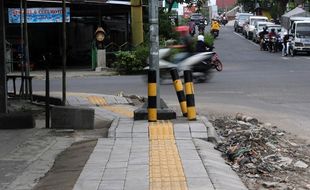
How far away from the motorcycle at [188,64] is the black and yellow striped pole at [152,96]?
9489 millimetres

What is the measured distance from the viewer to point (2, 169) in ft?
24.3

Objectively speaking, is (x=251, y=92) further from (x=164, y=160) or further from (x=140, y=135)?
(x=164, y=160)

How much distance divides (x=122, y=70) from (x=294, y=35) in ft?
47.9

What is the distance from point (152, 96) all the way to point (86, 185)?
381 cm

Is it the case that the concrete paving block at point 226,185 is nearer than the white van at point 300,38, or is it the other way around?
the concrete paving block at point 226,185

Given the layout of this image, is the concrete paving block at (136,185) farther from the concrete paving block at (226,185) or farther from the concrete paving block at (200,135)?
the concrete paving block at (200,135)

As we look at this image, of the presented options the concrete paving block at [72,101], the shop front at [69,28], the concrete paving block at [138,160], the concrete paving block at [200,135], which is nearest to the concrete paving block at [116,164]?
the concrete paving block at [138,160]

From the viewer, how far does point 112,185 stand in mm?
6188

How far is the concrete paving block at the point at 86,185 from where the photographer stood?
6.08 meters

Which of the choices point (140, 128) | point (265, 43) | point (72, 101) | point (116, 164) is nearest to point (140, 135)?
point (140, 128)

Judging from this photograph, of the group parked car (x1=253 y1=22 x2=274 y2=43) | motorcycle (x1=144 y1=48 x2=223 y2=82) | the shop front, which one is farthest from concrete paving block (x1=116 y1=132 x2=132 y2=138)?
parked car (x1=253 y1=22 x2=274 y2=43)

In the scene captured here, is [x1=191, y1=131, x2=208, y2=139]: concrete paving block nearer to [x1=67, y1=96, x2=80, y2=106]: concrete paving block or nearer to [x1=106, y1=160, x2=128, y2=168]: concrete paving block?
[x1=106, y1=160, x2=128, y2=168]: concrete paving block

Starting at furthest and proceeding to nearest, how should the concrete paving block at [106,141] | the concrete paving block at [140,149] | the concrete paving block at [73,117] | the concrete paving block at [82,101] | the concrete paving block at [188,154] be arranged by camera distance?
the concrete paving block at [82,101] → the concrete paving block at [73,117] → the concrete paving block at [106,141] → the concrete paving block at [140,149] → the concrete paving block at [188,154]

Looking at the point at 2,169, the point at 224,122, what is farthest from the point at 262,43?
the point at 2,169
